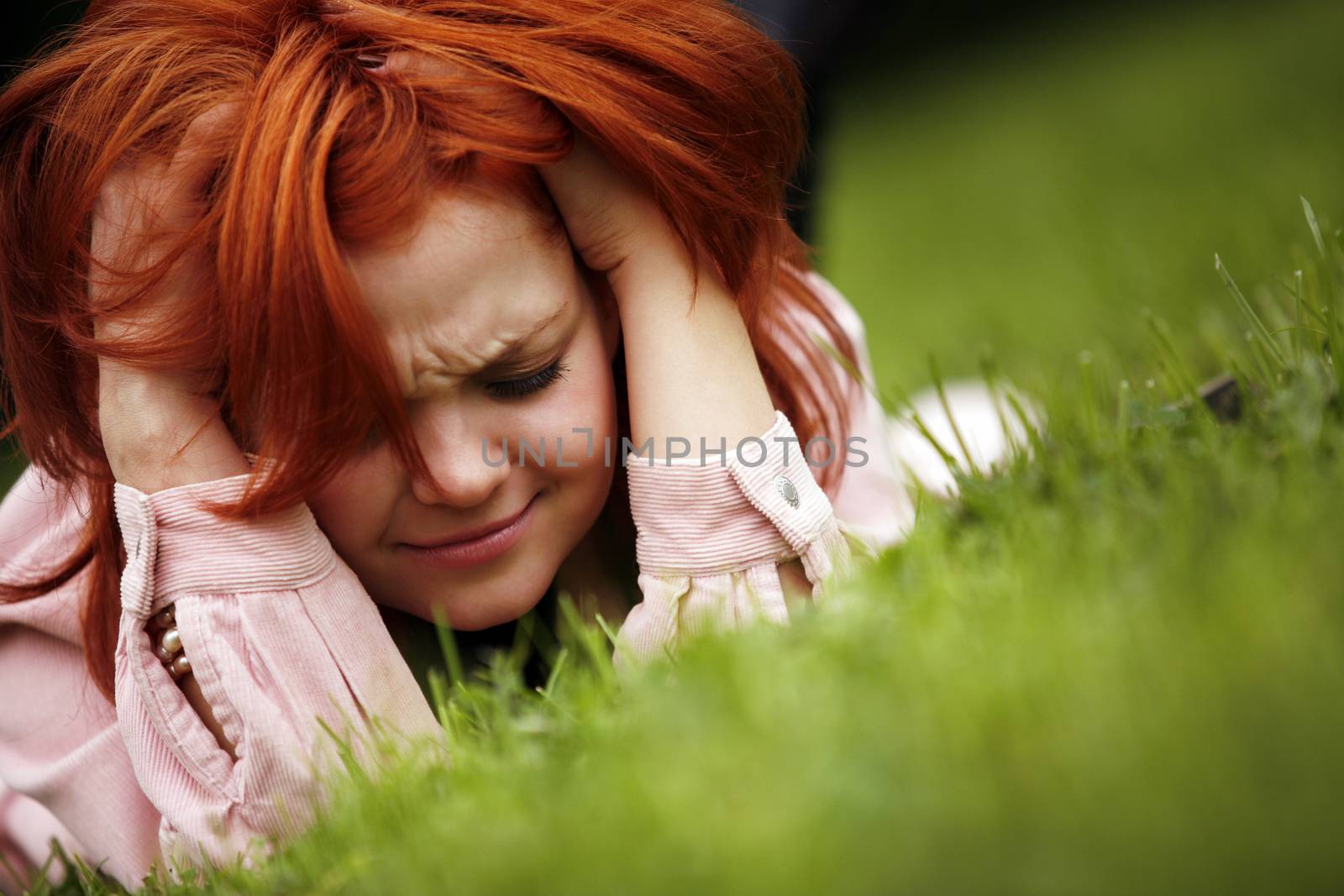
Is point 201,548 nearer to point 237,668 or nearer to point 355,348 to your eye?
point 237,668

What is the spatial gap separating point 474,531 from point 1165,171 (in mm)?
5447

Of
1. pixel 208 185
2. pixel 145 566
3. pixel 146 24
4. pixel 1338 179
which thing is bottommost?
pixel 1338 179

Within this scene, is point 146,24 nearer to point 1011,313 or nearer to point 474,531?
point 474,531

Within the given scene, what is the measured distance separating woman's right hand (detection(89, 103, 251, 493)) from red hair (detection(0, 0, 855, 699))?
25 millimetres

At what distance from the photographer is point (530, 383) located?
1.87 metres

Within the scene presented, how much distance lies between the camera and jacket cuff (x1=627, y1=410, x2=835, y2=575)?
73.6 inches

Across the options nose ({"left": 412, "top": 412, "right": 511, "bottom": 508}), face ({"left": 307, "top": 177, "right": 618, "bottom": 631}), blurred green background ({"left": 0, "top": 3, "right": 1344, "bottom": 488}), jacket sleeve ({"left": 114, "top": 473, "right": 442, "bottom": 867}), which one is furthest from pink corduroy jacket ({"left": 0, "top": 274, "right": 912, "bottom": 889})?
blurred green background ({"left": 0, "top": 3, "right": 1344, "bottom": 488})

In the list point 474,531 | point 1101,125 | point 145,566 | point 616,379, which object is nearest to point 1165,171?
point 1101,125

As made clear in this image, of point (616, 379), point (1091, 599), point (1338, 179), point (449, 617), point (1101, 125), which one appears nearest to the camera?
point (1091, 599)

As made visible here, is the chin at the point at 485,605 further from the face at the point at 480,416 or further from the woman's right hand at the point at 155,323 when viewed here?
the woman's right hand at the point at 155,323

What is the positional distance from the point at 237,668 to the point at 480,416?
0.53m

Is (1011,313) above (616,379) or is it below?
below

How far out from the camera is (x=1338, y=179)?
15.6 feet

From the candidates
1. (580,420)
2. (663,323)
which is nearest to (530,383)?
(580,420)
